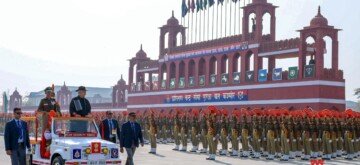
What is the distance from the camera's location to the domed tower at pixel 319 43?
3250 cm

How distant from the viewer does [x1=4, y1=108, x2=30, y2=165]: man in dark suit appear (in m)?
11.4

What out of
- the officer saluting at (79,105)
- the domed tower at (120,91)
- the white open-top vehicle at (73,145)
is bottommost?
the white open-top vehicle at (73,145)

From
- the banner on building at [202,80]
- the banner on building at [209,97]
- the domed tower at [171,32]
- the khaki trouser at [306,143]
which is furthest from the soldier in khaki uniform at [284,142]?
the domed tower at [171,32]

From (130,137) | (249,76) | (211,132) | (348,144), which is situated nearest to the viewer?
(130,137)

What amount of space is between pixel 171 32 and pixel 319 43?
1883 cm

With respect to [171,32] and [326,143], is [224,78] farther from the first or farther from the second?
[326,143]

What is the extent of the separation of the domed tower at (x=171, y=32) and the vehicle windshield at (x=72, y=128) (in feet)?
118

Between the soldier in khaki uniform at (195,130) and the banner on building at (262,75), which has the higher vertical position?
the banner on building at (262,75)

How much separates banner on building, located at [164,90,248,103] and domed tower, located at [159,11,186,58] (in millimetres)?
4798

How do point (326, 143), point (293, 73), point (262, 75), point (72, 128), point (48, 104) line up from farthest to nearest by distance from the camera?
point (262, 75)
point (293, 73)
point (326, 143)
point (48, 104)
point (72, 128)

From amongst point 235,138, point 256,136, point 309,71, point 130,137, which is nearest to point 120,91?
point 309,71

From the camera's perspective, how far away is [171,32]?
49.3 metres

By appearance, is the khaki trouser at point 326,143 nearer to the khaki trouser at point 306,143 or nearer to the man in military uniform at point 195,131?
the khaki trouser at point 306,143

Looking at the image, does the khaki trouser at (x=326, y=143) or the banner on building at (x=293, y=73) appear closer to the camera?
the khaki trouser at (x=326, y=143)
